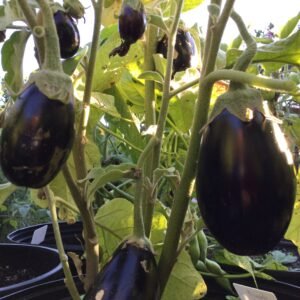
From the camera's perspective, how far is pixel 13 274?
1.20 metres

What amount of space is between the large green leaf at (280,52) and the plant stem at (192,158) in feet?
0.27

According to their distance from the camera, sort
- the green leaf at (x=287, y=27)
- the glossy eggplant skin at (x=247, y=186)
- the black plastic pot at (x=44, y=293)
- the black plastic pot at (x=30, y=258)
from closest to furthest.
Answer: the glossy eggplant skin at (x=247, y=186) → the green leaf at (x=287, y=27) → the black plastic pot at (x=44, y=293) → the black plastic pot at (x=30, y=258)

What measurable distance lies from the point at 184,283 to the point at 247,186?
297 mm

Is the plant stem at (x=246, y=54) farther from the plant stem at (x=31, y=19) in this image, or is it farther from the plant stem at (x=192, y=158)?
the plant stem at (x=31, y=19)

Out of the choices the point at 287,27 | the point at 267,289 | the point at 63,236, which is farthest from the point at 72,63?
the point at 63,236

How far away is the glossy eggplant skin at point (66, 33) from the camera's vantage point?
1.63ft

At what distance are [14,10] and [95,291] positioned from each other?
27cm

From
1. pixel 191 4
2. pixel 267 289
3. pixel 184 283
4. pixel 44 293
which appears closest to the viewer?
pixel 184 283

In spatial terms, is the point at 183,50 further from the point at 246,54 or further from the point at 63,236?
the point at 63,236


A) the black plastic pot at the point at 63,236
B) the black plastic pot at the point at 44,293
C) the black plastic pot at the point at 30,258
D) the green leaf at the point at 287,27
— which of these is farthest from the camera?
the black plastic pot at the point at 63,236

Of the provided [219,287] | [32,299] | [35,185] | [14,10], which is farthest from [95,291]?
[219,287]

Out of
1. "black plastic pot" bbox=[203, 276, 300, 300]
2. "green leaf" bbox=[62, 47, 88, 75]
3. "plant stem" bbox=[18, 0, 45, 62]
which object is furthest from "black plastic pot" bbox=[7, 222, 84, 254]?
"plant stem" bbox=[18, 0, 45, 62]

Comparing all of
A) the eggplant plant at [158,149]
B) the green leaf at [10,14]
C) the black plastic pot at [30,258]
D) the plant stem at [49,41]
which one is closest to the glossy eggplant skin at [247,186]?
the eggplant plant at [158,149]

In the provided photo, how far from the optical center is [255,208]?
1.11 feet
